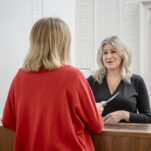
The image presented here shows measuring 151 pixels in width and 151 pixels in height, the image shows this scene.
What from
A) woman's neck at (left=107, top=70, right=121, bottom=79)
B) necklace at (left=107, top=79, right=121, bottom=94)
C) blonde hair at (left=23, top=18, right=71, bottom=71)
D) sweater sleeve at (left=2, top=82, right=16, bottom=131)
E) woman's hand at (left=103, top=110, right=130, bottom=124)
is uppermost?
blonde hair at (left=23, top=18, right=71, bottom=71)

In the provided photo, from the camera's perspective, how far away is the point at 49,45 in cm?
142

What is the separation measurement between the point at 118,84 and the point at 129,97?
135mm

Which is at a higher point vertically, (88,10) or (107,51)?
(88,10)

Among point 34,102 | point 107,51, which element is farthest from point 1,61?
point 34,102

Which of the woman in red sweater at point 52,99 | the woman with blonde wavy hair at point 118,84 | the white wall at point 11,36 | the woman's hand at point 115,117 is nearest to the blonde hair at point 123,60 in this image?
the woman with blonde wavy hair at point 118,84

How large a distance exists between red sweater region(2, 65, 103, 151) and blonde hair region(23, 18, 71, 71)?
0.15 feet

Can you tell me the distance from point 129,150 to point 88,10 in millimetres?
2608

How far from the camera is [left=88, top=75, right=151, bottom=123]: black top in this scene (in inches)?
85.7

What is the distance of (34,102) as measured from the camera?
141cm

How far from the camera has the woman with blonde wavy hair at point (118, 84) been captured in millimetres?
2184

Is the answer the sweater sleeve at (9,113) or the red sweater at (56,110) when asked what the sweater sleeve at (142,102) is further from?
the sweater sleeve at (9,113)

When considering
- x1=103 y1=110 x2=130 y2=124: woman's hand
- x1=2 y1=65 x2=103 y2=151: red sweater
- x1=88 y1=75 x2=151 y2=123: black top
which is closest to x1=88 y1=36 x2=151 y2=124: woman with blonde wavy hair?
x1=88 y1=75 x2=151 y2=123: black top

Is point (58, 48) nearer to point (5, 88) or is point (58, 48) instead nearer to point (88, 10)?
point (5, 88)

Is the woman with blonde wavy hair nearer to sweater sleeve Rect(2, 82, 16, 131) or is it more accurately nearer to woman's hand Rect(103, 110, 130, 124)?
woman's hand Rect(103, 110, 130, 124)
